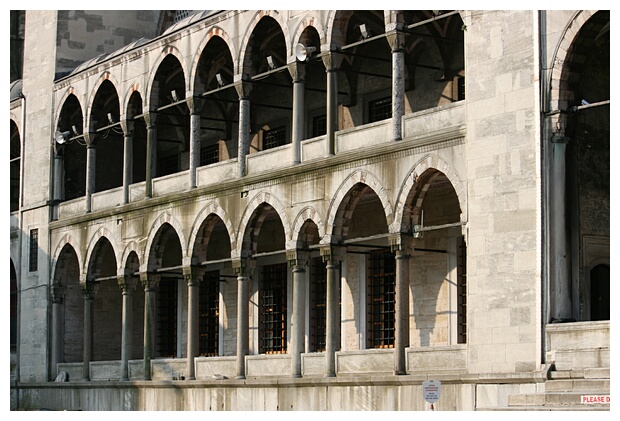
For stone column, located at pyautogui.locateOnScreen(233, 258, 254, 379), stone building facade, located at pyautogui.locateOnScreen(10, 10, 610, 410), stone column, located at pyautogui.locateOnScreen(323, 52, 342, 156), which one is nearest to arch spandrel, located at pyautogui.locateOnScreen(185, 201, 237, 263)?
stone building facade, located at pyautogui.locateOnScreen(10, 10, 610, 410)

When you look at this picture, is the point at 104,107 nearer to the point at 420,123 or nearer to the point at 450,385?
the point at 420,123

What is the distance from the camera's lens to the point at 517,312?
2417cm

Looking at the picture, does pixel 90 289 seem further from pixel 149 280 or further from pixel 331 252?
pixel 331 252

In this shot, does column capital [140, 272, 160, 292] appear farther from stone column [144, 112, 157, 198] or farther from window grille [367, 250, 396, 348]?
A: window grille [367, 250, 396, 348]

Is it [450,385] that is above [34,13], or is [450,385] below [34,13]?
below

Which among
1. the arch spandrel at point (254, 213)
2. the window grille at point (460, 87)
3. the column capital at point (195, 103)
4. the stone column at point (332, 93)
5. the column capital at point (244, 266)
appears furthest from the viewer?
the column capital at point (195, 103)

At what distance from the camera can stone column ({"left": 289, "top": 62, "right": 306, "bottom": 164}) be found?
3042 centimetres

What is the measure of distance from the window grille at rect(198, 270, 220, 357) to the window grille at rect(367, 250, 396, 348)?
6570 mm

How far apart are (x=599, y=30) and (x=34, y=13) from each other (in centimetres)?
2199

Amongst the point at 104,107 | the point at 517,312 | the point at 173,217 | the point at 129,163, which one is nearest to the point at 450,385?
the point at 517,312

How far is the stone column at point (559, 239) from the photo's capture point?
78.1 ft

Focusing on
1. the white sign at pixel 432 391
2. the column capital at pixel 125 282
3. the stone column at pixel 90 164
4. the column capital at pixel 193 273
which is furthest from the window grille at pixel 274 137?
→ the white sign at pixel 432 391

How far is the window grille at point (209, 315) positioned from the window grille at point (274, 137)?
404 cm

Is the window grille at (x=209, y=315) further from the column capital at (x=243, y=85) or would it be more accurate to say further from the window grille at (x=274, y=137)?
the column capital at (x=243, y=85)
